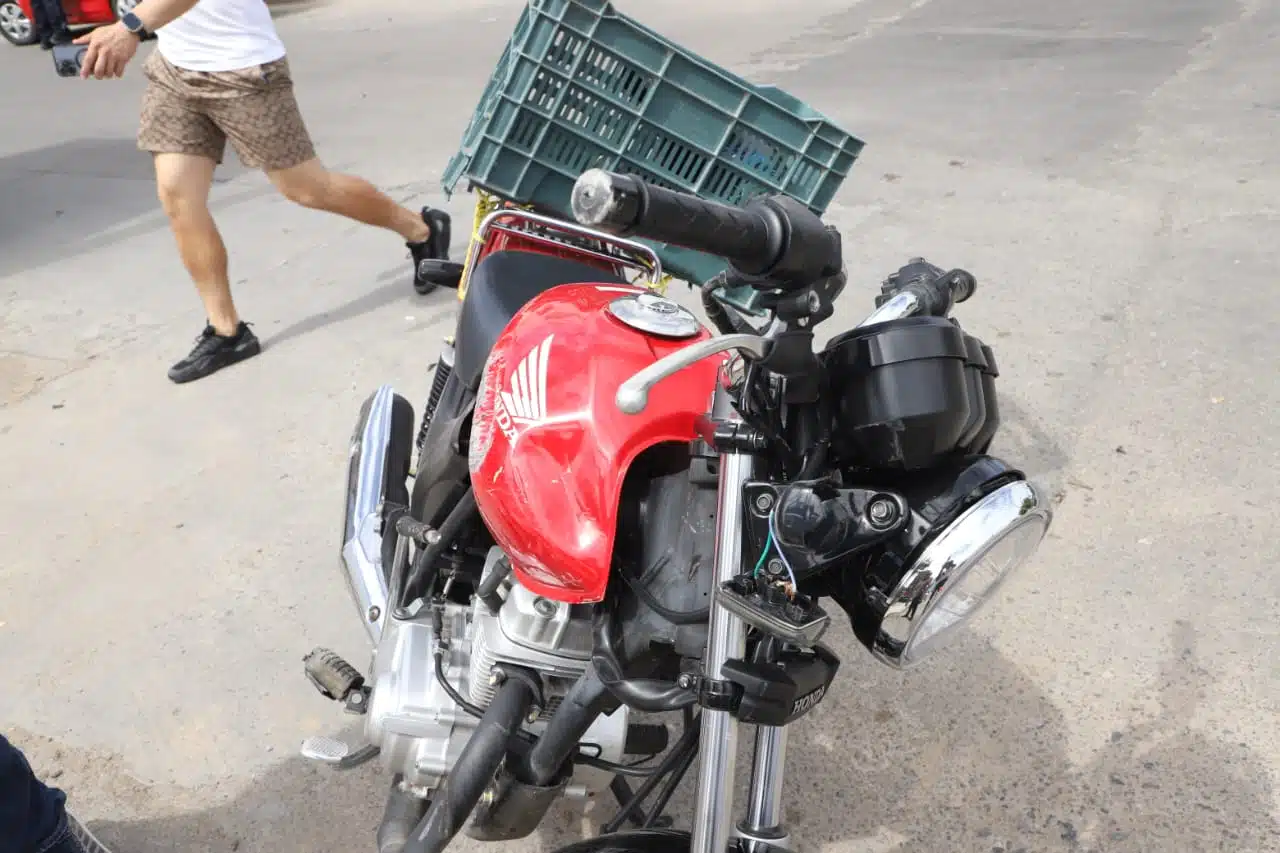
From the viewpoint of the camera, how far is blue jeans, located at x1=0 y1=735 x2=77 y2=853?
5.77 ft

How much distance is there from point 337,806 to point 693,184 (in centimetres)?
172

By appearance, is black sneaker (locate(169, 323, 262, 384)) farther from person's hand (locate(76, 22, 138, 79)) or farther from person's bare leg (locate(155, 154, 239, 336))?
person's hand (locate(76, 22, 138, 79))

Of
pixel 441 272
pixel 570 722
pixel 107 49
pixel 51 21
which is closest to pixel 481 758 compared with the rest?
pixel 570 722

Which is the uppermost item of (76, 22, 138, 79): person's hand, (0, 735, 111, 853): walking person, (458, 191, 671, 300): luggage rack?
(458, 191, 671, 300): luggage rack

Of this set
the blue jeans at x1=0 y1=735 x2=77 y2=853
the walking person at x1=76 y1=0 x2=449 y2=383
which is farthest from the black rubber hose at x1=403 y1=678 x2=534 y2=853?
the walking person at x1=76 y1=0 x2=449 y2=383

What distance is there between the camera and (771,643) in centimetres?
124

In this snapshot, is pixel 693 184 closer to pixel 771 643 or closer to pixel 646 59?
pixel 646 59

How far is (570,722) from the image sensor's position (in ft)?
4.75

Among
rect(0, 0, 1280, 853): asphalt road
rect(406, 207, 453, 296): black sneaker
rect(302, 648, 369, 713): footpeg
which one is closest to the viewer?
rect(302, 648, 369, 713): footpeg

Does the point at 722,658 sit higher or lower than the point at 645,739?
higher

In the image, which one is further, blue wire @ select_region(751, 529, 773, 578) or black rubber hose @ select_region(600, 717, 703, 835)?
black rubber hose @ select_region(600, 717, 703, 835)

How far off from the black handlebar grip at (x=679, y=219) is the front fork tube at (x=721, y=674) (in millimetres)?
264

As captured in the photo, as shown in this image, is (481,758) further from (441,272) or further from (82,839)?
(441,272)

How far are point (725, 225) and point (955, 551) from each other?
1.42ft
